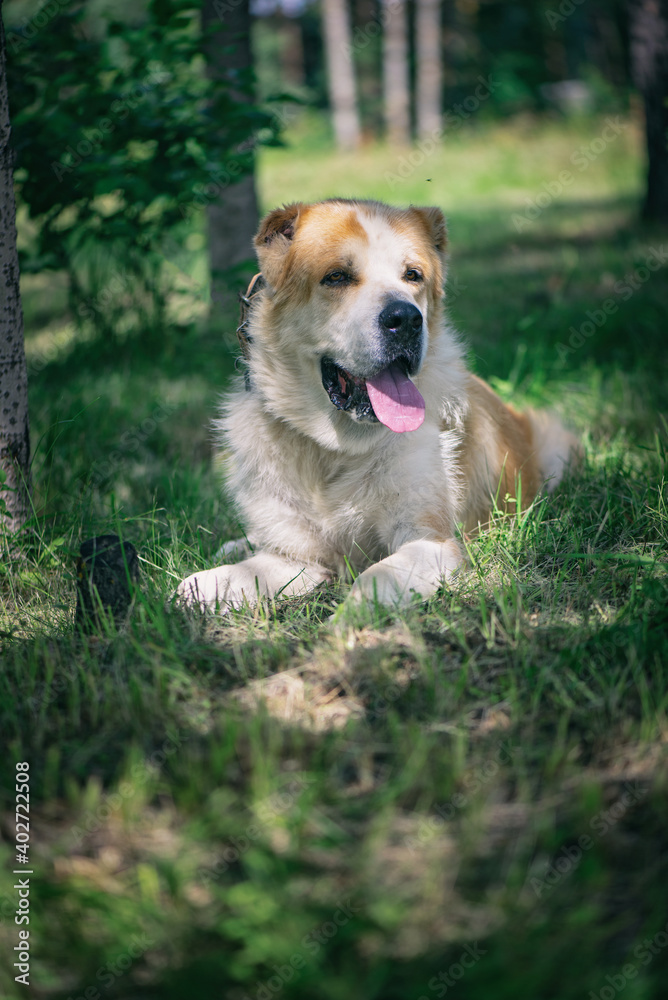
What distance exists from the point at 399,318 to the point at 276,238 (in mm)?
656

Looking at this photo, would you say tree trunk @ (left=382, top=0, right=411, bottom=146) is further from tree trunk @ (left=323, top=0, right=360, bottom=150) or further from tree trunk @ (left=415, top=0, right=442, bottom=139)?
tree trunk @ (left=323, top=0, right=360, bottom=150)

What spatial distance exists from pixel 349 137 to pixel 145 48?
59.1ft

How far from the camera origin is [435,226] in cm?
311

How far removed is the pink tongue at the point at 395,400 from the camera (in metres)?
2.73

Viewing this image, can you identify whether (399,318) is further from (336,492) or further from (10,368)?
(10,368)

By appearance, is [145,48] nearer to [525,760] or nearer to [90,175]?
[90,175]

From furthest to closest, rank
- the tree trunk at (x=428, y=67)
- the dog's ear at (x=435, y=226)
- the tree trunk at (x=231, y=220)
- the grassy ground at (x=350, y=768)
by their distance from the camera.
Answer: the tree trunk at (x=428, y=67)
the tree trunk at (x=231, y=220)
the dog's ear at (x=435, y=226)
the grassy ground at (x=350, y=768)

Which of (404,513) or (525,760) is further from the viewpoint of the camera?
(404,513)

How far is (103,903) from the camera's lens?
4.54 feet

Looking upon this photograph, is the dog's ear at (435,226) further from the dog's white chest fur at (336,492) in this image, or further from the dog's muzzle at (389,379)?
the dog's white chest fur at (336,492)

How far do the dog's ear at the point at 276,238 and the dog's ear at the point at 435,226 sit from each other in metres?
0.50

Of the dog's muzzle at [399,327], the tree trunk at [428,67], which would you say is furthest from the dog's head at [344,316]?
the tree trunk at [428,67]

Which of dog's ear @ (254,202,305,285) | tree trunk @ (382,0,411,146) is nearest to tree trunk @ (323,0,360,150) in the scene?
tree trunk @ (382,0,411,146)

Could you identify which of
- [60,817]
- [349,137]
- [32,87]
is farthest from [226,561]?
[349,137]
